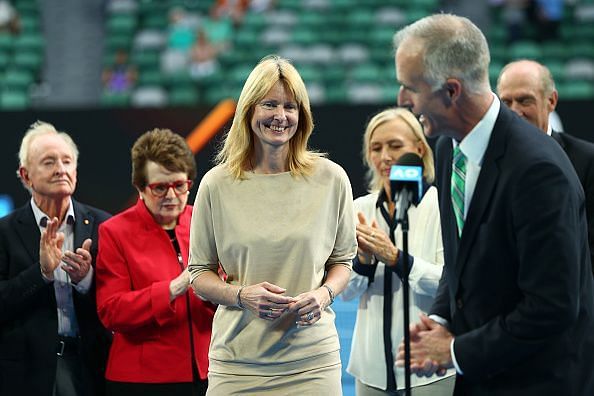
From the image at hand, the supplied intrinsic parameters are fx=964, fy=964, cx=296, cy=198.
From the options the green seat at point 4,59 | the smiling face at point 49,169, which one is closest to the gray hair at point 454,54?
the smiling face at point 49,169

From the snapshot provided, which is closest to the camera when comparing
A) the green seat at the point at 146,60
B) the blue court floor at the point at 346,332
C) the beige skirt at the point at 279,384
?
the beige skirt at the point at 279,384

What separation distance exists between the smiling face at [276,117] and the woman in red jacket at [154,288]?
2.19 ft

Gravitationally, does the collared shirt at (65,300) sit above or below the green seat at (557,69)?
below

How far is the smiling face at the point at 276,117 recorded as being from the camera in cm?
298

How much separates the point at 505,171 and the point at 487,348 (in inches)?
15.7

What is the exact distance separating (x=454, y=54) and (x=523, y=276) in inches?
20.8

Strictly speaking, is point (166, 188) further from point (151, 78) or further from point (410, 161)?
point (151, 78)

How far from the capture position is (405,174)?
2469mm

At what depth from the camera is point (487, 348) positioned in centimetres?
215

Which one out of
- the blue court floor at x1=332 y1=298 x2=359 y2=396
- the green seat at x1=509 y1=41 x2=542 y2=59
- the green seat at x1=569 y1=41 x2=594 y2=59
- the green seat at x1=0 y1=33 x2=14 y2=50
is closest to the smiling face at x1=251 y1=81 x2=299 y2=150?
the blue court floor at x1=332 y1=298 x2=359 y2=396

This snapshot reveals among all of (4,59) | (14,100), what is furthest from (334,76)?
(4,59)

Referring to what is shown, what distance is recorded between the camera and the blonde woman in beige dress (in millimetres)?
2883

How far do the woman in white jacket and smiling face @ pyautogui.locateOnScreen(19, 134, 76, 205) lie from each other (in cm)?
116

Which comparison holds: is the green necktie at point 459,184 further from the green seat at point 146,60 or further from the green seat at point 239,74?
the green seat at point 146,60
